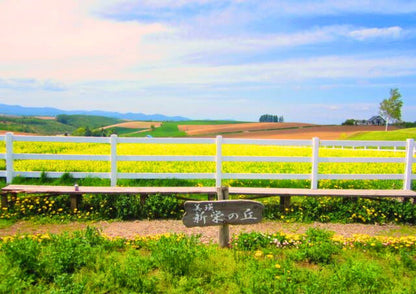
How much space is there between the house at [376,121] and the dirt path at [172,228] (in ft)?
216

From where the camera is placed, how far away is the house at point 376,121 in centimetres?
6760

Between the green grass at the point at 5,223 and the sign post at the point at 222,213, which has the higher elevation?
the sign post at the point at 222,213

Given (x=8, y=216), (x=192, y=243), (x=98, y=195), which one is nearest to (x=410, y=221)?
(x=192, y=243)

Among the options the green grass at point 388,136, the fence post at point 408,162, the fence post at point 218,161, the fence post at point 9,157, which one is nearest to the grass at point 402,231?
the fence post at point 408,162

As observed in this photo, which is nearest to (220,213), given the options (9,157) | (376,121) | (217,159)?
(217,159)

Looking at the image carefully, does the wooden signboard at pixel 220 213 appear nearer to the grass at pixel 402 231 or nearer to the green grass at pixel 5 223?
the grass at pixel 402 231

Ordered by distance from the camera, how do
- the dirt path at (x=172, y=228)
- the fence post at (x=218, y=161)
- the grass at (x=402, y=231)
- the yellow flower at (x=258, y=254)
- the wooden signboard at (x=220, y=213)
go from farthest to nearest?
the fence post at (x=218, y=161), the grass at (x=402, y=231), the dirt path at (x=172, y=228), the wooden signboard at (x=220, y=213), the yellow flower at (x=258, y=254)

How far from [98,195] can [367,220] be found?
20.0 ft

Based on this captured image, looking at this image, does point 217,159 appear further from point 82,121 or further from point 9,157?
point 82,121

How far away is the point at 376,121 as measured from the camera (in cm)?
7106

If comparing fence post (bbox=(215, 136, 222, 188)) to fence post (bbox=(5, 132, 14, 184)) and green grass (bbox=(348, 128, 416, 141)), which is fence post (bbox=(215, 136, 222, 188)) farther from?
green grass (bbox=(348, 128, 416, 141))

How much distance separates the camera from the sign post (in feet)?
18.0

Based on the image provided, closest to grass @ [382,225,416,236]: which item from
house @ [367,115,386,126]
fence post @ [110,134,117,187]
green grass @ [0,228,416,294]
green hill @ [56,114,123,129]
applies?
green grass @ [0,228,416,294]

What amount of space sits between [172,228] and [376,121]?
72.7 m
